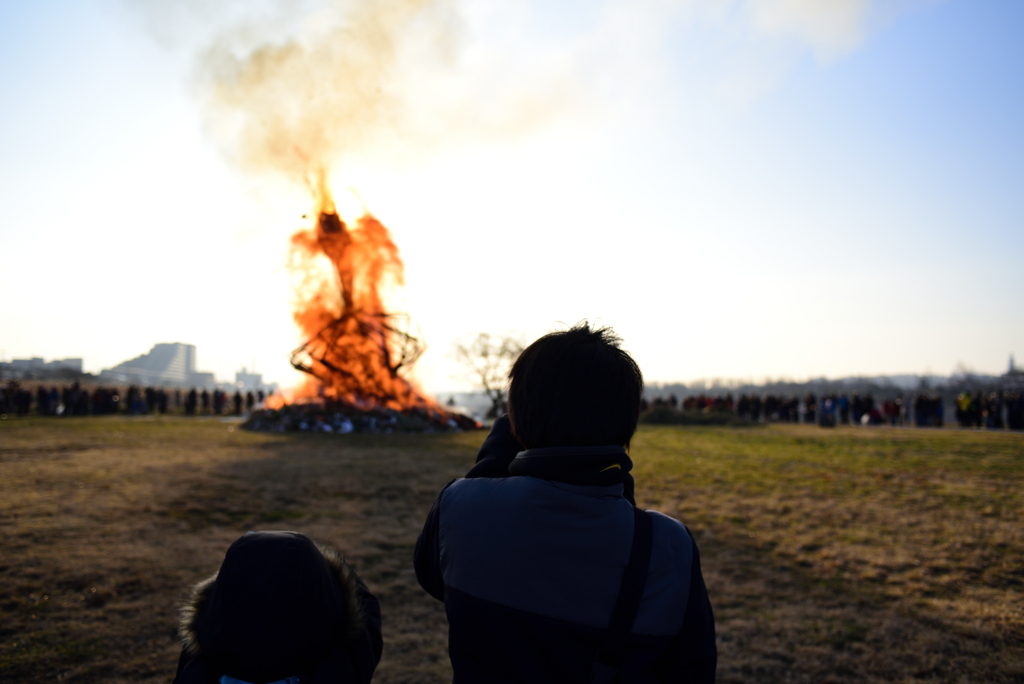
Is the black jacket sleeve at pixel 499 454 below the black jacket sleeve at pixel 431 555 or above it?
above

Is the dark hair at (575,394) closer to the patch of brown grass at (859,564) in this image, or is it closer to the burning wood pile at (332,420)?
the patch of brown grass at (859,564)

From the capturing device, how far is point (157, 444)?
16.2 meters

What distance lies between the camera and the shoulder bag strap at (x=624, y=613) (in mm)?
1479

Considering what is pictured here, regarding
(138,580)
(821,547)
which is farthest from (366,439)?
(821,547)

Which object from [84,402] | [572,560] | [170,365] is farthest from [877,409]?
[170,365]

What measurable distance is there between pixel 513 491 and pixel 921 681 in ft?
14.5

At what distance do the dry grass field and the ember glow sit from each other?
1137 cm

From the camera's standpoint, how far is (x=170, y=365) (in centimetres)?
17350

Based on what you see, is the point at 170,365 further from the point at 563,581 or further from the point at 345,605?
the point at 563,581

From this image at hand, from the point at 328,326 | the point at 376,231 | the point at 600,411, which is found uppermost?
the point at 376,231

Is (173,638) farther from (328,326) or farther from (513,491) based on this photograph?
(328,326)

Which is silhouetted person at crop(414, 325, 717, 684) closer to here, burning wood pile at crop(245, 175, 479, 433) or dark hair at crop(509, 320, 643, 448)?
dark hair at crop(509, 320, 643, 448)

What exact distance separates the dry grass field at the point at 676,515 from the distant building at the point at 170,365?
167 m

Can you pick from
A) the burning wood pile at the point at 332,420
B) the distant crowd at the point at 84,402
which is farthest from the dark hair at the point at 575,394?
the distant crowd at the point at 84,402
